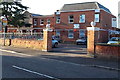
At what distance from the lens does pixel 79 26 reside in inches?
1442

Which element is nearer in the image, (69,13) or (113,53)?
(113,53)

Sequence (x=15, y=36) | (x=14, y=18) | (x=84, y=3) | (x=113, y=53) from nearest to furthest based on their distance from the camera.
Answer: (x=113, y=53)
(x=15, y=36)
(x=14, y=18)
(x=84, y=3)

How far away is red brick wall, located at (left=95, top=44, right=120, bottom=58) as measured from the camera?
45.3 feet

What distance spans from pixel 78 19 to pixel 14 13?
12738 mm

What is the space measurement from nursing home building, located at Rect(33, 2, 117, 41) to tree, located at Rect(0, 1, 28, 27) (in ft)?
24.4

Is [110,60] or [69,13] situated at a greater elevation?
[69,13]

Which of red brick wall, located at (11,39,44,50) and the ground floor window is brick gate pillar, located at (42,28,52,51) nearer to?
red brick wall, located at (11,39,44,50)

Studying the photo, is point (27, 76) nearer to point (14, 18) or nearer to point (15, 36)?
point (15, 36)

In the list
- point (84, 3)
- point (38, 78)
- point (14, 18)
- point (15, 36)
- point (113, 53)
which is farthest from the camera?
point (84, 3)

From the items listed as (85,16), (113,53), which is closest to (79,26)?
(85,16)

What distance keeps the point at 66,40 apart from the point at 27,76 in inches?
1157

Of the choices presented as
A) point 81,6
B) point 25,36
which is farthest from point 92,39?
Answer: point 81,6

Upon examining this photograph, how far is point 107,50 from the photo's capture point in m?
14.3

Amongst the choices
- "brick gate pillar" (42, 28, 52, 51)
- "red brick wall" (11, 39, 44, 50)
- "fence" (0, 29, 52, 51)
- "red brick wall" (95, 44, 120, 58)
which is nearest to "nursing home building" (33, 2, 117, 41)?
"fence" (0, 29, 52, 51)
